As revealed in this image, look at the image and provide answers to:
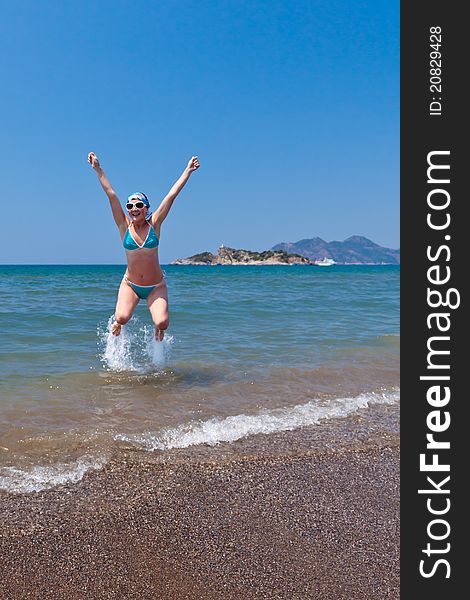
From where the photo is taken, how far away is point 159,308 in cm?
842

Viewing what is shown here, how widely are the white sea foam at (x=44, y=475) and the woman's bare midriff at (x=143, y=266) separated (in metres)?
4.09

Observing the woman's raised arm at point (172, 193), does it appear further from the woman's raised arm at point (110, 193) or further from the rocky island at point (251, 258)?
the rocky island at point (251, 258)

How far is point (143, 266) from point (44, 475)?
446 centimetres

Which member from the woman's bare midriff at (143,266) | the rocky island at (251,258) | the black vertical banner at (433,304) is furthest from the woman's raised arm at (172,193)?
the rocky island at (251,258)

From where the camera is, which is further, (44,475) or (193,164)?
(193,164)

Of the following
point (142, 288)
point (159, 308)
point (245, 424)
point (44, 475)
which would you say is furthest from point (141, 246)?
point (44, 475)

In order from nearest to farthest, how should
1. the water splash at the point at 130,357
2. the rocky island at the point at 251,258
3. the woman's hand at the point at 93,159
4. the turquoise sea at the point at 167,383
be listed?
the turquoise sea at the point at 167,383 → the woman's hand at the point at 93,159 → the water splash at the point at 130,357 → the rocky island at the point at 251,258

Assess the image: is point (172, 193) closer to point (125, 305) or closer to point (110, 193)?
point (110, 193)

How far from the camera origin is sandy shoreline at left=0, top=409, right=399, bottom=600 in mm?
2910

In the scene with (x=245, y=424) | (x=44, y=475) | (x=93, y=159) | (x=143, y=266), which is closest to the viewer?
(x=44, y=475)

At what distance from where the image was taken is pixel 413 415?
12.0 ft

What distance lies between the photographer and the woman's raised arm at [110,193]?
759 cm

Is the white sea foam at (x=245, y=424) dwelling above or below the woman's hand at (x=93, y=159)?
below

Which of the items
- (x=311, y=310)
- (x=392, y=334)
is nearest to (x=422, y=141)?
(x=392, y=334)
